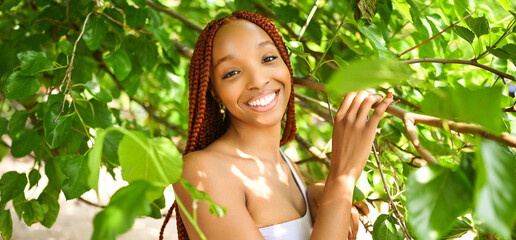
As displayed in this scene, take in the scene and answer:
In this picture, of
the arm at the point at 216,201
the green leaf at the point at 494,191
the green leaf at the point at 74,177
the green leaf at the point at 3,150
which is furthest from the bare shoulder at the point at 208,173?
the green leaf at the point at 3,150

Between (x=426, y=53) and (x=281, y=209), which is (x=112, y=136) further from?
(x=426, y=53)

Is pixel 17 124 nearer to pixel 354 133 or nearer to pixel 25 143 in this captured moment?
pixel 25 143

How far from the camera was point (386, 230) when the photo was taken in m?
1.15

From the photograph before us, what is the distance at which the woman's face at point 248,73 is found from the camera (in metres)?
1.35

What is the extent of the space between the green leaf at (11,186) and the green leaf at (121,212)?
114 centimetres

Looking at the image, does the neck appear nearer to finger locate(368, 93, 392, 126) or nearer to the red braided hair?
the red braided hair

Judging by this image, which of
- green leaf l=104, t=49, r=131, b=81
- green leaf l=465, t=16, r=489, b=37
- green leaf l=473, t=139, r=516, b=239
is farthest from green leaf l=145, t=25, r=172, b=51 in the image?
green leaf l=473, t=139, r=516, b=239

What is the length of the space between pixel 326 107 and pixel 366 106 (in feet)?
1.91

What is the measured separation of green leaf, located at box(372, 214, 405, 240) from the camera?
45.1 inches

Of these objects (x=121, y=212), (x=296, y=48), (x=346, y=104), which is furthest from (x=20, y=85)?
(x=121, y=212)

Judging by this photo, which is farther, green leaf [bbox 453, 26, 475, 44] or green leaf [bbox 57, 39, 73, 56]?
green leaf [bbox 57, 39, 73, 56]

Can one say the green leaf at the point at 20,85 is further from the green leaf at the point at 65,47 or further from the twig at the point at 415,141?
the twig at the point at 415,141

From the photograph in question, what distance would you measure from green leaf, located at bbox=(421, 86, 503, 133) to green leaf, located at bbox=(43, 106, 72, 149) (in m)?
1.02

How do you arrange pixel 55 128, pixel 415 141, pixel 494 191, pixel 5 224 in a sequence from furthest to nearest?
pixel 5 224 < pixel 55 128 < pixel 415 141 < pixel 494 191
